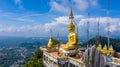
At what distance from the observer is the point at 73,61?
1088 inches

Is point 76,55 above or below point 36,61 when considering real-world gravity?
above

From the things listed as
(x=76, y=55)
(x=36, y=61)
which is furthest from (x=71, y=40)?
(x=36, y=61)

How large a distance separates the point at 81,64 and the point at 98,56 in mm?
2557

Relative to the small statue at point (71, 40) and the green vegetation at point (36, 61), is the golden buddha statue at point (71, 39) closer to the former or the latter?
the small statue at point (71, 40)

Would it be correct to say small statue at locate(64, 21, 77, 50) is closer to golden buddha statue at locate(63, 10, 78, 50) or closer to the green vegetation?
golden buddha statue at locate(63, 10, 78, 50)

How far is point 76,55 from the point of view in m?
28.8

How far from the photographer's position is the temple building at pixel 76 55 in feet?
76.9

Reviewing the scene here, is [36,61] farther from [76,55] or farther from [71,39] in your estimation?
[76,55]

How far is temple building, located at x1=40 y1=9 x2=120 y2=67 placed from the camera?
23.5 metres

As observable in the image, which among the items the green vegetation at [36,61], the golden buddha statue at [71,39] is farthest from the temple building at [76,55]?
the green vegetation at [36,61]

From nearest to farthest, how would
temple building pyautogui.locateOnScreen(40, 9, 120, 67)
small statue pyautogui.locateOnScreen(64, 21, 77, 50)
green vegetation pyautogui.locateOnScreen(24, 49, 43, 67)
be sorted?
temple building pyautogui.locateOnScreen(40, 9, 120, 67), small statue pyautogui.locateOnScreen(64, 21, 77, 50), green vegetation pyautogui.locateOnScreen(24, 49, 43, 67)

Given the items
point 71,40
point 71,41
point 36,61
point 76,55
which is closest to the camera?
point 76,55

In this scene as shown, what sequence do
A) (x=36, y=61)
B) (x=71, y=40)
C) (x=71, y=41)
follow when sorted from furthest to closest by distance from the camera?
(x=36, y=61)
(x=71, y=40)
(x=71, y=41)

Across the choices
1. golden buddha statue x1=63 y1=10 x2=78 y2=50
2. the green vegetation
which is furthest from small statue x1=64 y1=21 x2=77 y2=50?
the green vegetation
